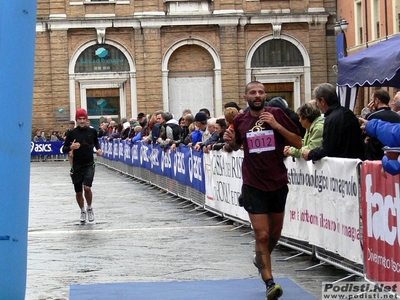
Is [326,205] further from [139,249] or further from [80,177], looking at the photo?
[80,177]

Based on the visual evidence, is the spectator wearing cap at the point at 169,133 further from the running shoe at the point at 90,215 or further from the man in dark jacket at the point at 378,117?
the man in dark jacket at the point at 378,117

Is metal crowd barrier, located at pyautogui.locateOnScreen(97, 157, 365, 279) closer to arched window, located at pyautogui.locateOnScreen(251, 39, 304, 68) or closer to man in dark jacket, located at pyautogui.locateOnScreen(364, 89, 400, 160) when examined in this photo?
man in dark jacket, located at pyautogui.locateOnScreen(364, 89, 400, 160)

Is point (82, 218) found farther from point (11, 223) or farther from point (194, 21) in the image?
point (194, 21)

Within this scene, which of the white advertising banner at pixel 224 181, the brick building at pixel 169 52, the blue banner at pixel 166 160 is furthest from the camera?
the brick building at pixel 169 52

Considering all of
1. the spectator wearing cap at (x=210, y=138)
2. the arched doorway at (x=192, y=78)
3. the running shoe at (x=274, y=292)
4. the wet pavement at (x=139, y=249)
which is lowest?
the wet pavement at (x=139, y=249)

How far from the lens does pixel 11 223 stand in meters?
6.89

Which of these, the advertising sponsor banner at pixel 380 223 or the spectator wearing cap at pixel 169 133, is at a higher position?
the spectator wearing cap at pixel 169 133

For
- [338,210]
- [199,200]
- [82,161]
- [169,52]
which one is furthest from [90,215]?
[169,52]

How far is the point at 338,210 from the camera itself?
10867 mm

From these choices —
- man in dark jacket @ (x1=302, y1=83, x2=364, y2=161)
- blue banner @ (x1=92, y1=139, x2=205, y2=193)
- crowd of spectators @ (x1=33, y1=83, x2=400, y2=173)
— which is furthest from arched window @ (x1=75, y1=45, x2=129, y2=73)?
man in dark jacket @ (x1=302, y1=83, x2=364, y2=161)

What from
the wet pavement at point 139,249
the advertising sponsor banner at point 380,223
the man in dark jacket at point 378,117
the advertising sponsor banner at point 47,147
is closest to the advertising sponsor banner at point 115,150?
the advertising sponsor banner at point 47,147

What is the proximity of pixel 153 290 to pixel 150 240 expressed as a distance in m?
4.71

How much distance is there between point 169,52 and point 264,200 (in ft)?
142

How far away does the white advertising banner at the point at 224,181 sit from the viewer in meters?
15.9
